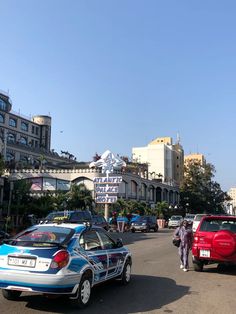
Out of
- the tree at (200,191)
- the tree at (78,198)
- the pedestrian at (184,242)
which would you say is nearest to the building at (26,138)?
the tree at (200,191)

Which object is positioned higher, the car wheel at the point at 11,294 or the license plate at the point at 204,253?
the license plate at the point at 204,253

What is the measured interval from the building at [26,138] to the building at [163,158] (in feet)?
78.2

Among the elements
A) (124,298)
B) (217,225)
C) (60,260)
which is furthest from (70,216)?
(60,260)

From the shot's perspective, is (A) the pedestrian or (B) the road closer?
(B) the road

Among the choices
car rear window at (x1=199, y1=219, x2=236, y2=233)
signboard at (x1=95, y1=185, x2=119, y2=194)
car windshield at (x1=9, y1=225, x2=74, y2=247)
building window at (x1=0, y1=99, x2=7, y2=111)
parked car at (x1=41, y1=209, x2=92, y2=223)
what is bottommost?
car windshield at (x1=9, y1=225, x2=74, y2=247)

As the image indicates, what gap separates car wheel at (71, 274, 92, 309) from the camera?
811 centimetres

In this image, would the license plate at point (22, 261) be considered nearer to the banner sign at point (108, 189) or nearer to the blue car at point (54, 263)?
the blue car at point (54, 263)

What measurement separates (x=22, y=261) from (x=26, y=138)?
11345 centimetres

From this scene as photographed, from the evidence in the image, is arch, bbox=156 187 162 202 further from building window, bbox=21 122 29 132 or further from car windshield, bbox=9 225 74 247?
car windshield, bbox=9 225 74 247

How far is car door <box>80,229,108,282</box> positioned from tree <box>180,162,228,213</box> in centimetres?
10037

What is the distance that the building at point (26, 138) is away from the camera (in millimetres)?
101812

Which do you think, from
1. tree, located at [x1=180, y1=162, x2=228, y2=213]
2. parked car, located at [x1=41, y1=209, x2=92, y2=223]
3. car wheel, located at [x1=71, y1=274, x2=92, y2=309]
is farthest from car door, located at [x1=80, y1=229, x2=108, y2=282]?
tree, located at [x1=180, y1=162, x2=228, y2=213]

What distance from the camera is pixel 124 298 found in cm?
919

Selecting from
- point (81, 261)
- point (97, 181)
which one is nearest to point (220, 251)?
point (81, 261)
